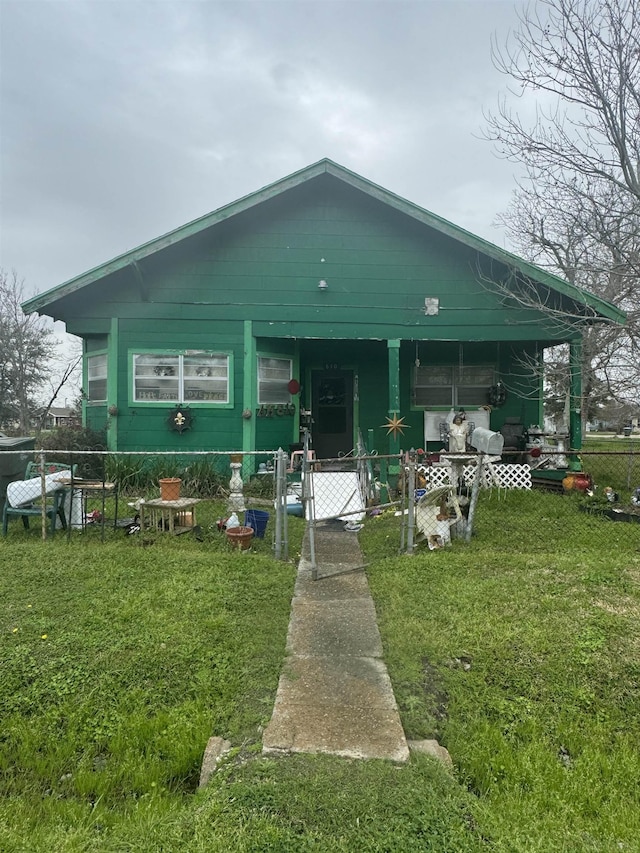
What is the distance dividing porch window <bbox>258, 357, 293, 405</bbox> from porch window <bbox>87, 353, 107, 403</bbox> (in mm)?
3206

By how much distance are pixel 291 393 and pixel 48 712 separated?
855 cm

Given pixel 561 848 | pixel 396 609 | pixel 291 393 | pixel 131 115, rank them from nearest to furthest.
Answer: pixel 561 848
pixel 396 609
pixel 291 393
pixel 131 115

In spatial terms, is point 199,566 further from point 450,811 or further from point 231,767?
point 450,811

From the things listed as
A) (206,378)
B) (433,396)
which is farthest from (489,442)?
(206,378)

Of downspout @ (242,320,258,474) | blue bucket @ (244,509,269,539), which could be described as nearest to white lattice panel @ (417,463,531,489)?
downspout @ (242,320,258,474)

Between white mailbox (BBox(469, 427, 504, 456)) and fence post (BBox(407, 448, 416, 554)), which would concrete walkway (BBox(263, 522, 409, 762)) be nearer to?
fence post (BBox(407, 448, 416, 554))

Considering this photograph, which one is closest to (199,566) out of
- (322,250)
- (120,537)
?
(120,537)

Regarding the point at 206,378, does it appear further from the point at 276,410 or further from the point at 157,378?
the point at 276,410

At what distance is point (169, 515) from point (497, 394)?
8.06 meters

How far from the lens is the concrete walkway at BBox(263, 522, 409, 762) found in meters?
2.66

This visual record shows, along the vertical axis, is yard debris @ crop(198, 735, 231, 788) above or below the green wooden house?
below

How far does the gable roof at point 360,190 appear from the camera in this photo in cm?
952

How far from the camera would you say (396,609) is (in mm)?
4523

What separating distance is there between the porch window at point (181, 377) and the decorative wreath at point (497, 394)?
6.02m
